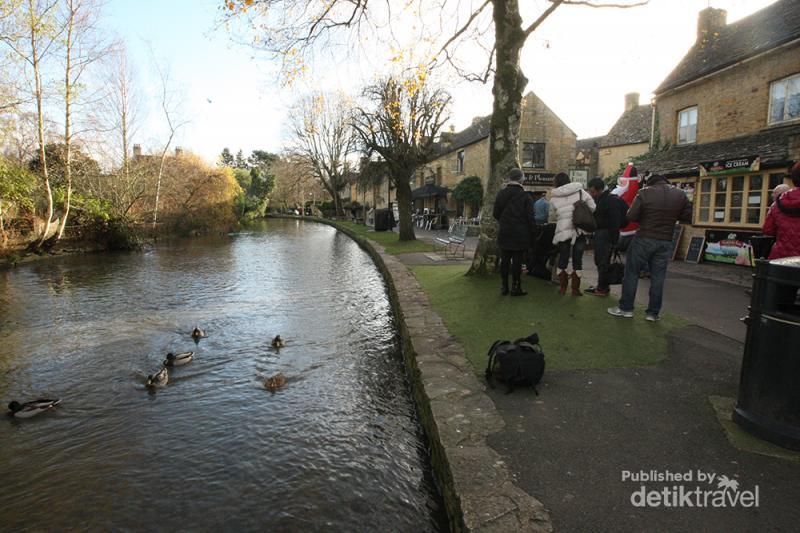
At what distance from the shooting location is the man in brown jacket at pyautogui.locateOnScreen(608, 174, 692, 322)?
588cm

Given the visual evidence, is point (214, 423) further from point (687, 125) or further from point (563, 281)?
point (687, 125)

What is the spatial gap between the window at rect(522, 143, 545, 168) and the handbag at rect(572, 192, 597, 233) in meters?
25.7

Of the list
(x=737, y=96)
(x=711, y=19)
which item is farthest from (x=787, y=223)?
(x=711, y=19)

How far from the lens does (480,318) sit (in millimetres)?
6594

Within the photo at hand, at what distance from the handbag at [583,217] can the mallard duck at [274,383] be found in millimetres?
5053

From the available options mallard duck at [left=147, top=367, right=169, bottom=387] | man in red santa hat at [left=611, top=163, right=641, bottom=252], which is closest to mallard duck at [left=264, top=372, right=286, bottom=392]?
mallard duck at [left=147, top=367, right=169, bottom=387]

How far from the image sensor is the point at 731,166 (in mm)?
12758

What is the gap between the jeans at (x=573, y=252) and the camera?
7.35m

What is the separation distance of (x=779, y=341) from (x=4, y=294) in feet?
50.5

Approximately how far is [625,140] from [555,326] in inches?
1117

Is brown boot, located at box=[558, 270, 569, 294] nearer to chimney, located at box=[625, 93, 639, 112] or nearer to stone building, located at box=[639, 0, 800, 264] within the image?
stone building, located at box=[639, 0, 800, 264]

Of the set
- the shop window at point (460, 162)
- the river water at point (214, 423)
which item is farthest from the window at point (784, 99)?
the shop window at point (460, 162)

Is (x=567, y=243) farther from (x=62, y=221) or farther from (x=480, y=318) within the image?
(x=62, y=221)

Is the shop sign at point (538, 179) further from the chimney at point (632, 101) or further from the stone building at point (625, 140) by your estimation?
the chimney at point (632, 101)
